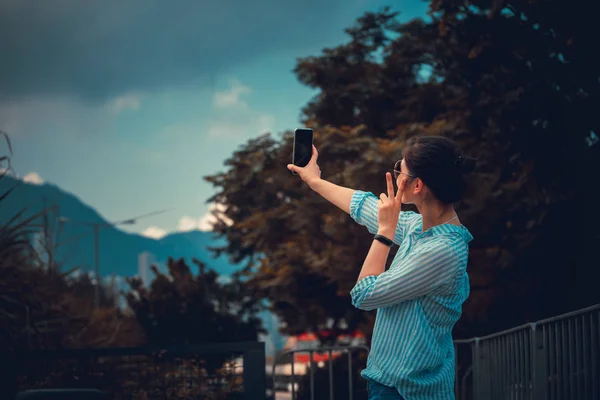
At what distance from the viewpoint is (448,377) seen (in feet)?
9.98

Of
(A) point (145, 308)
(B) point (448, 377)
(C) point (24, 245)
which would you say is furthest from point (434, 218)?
(A) point (145, 308)

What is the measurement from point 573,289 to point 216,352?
11.4 m

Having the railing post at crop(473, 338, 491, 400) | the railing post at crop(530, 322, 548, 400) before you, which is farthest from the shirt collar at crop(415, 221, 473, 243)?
the railing post at crop(473, 338, 491, 400)

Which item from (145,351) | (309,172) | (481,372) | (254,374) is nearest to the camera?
(309,172)

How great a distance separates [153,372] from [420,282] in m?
4.31

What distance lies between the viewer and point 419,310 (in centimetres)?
297

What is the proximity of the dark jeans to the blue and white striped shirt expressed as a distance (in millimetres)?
25

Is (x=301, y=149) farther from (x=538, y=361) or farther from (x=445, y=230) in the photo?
(x=538, y=361)

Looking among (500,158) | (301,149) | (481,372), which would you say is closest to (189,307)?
(500,158)

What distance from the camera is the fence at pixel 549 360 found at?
14.3 ft

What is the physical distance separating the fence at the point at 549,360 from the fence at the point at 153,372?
169 centimetres

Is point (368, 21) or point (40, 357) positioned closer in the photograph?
point (40, 357)

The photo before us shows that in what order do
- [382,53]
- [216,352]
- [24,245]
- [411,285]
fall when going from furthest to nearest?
[382,53], [24,245], [216,352], [411,285]

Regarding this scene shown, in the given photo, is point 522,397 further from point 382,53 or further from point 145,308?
point 145,308
